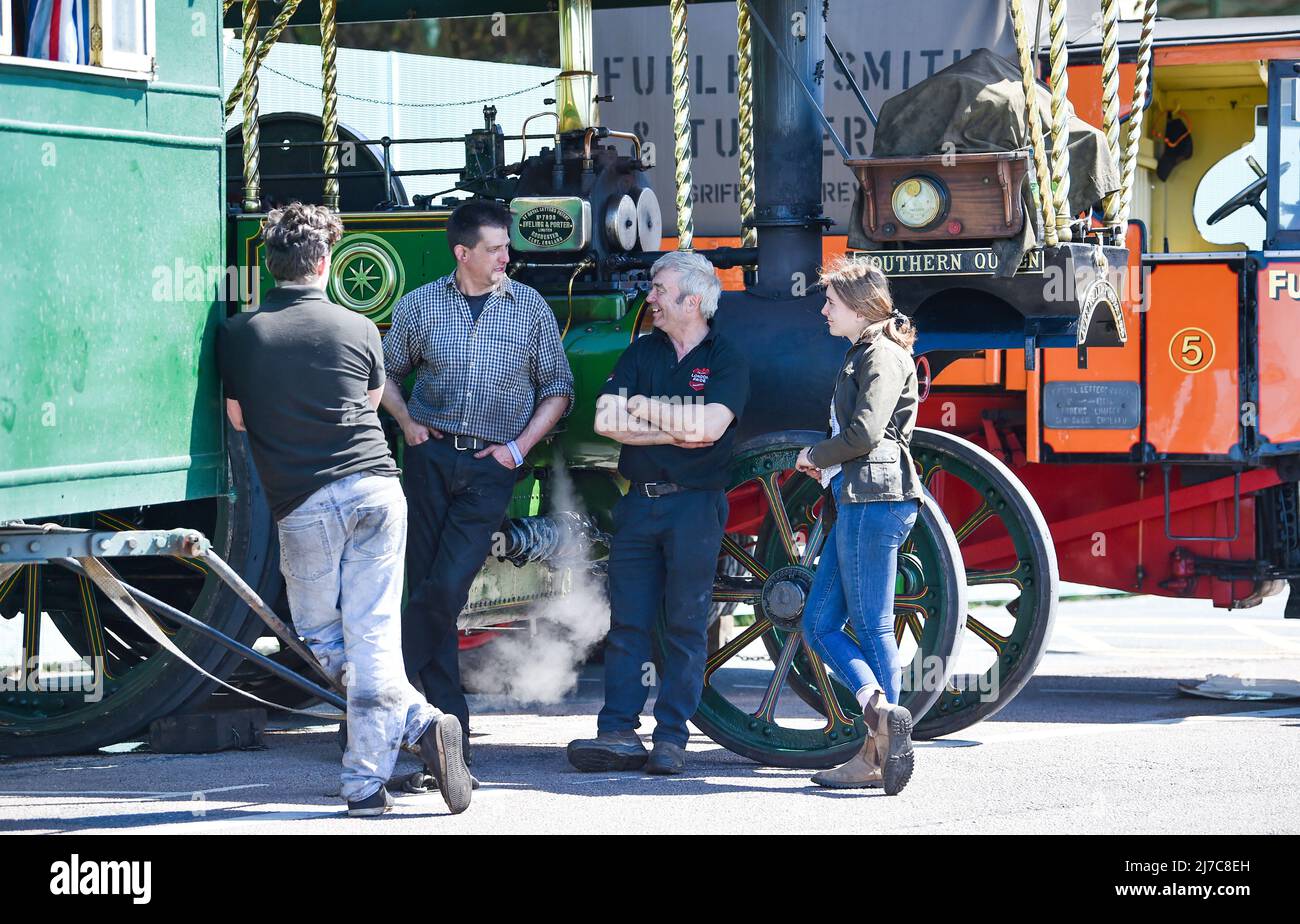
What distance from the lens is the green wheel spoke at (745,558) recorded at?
7008 millimetres

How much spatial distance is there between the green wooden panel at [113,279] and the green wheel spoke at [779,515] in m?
2.07

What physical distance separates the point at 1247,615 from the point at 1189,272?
4426 mm

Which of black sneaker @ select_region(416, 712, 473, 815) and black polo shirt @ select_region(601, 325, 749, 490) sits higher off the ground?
black polo shirt @ select_region(601, 325, 749, 490)

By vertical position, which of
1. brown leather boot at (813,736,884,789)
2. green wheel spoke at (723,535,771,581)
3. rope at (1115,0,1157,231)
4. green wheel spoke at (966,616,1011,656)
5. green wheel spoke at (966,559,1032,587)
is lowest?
brown leather boot at (813,736,884,789)

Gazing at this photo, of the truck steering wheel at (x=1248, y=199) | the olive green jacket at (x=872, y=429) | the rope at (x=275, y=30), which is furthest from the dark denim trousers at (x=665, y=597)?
the truck steering wheel at (x=1248, y=199)

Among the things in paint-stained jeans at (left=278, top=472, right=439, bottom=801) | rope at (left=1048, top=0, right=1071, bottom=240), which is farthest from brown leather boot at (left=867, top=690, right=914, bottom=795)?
rope at (left=1048, top=0, right=1071, bottom=240)

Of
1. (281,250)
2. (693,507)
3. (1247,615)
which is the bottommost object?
(1247,615)

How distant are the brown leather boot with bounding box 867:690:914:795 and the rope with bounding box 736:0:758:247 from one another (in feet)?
6.92

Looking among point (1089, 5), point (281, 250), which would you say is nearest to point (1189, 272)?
point (1089, 5)

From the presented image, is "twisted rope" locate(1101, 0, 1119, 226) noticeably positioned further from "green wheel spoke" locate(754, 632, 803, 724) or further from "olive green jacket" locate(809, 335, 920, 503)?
"green wheel spoke" locate(754, 632, 803, 724)

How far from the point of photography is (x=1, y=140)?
4941 mm

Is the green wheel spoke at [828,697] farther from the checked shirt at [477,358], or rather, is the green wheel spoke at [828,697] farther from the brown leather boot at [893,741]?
the checked shirt at [477,358]

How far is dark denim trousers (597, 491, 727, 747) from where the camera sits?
6.61m

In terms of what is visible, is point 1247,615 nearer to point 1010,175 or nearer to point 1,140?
point 1010,175
